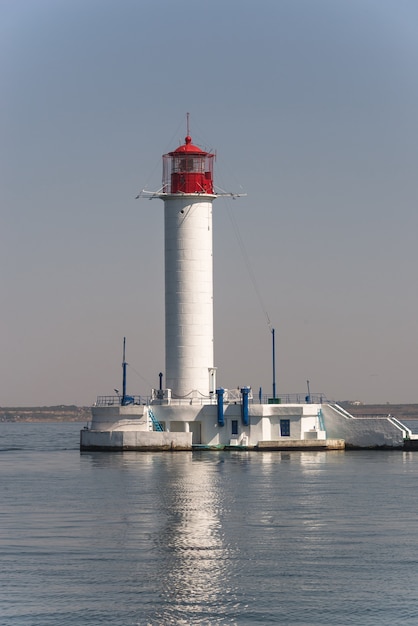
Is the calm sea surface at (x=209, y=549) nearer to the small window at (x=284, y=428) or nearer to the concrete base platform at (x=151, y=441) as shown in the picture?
the concrete base platform at (x=151, y=441)

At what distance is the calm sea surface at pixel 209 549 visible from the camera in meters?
27.0

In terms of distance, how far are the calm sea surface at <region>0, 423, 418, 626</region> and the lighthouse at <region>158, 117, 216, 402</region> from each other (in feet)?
53.9

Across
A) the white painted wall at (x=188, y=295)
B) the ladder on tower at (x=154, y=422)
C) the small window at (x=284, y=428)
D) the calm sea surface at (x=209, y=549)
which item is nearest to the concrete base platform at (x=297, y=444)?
the small window at (x=284, y=428)

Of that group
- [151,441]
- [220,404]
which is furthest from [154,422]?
[220,404]

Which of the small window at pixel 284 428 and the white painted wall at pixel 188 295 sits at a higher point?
the white painted wall at pixel 188 295

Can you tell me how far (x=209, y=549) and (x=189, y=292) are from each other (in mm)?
40766

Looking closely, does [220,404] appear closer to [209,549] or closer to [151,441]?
[151,441]

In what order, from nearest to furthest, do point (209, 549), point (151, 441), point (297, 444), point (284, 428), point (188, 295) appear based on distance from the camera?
point (209, 549), point (151, 441), point (297, 444), point (188, 295), point (284, 428)

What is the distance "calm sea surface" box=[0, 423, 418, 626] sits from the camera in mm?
27031

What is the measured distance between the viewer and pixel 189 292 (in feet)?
244

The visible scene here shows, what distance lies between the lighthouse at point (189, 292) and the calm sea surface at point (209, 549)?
53.9 ft

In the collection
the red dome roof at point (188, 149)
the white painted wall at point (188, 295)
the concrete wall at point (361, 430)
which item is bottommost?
the concrete wall at point (361, 430)

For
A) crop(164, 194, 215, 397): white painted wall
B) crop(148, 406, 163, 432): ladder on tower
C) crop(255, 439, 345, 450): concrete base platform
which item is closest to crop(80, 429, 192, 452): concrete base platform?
crop(148, 406, 163, 432): ladder on tower

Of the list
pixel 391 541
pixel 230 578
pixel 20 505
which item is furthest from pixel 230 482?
pixel 230 578
